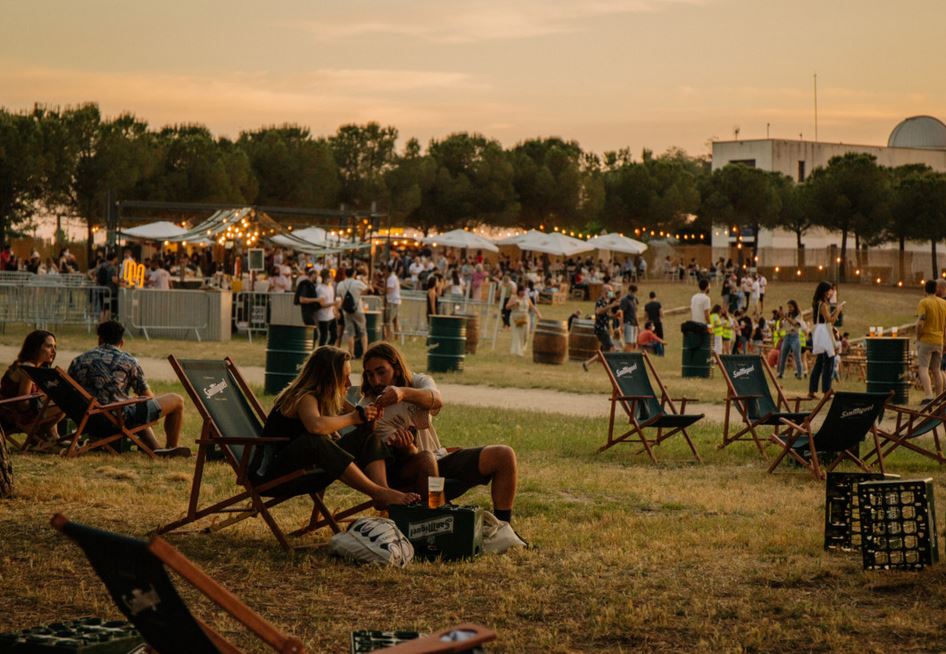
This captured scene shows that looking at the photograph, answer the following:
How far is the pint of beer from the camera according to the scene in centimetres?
711

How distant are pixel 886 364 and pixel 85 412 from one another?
981 centimetres

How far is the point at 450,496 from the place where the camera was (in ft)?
24.6

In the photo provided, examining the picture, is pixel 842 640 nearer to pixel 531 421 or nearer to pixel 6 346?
pixel 531 421

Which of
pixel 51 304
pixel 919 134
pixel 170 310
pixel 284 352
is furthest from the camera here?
pixel 919 134

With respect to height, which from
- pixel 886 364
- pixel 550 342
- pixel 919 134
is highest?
pixel 919 134

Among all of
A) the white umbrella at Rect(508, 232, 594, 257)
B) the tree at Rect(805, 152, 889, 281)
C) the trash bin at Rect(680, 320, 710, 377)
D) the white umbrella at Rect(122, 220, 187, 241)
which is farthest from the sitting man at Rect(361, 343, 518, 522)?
the tree at Rect(805, 152, 889, 281)

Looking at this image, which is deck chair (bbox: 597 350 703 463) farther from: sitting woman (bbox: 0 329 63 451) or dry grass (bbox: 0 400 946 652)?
sitting woman (bbox: 0 329 63 451)

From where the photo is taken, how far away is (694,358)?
22109 millimetres

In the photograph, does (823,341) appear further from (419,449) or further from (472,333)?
(419,449)

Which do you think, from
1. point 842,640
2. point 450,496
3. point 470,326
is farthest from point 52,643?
point 470,326

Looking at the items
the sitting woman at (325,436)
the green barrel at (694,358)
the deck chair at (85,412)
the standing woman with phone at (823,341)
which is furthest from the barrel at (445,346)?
the sitting woman at (325,436)

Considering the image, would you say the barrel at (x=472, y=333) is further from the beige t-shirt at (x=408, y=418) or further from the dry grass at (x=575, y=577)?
the beige t-shirt at (x=408, y=418)

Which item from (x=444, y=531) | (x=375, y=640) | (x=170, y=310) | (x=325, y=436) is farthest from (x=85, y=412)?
(x=170, y=310)

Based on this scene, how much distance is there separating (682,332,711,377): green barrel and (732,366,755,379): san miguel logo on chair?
961cm
